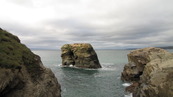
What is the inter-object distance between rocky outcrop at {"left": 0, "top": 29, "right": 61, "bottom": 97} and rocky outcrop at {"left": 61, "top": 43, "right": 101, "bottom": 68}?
66.0 m

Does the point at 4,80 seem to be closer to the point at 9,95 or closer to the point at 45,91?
the point at 9,95

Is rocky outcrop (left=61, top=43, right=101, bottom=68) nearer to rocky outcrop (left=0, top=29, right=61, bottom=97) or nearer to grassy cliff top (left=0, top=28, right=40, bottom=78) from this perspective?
rocky outcrop (left=0, top=29, right=61, bottom=97)

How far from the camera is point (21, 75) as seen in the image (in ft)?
57.8

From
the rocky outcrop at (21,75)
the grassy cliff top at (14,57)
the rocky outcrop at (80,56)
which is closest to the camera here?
the rocky outcrop at (21,75)

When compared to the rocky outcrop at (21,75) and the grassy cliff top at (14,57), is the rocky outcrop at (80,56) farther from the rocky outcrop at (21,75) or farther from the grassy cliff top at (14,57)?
the grassy cliff top at (14,57)

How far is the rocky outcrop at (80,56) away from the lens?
88125 mm

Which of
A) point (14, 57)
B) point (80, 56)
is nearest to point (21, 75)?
point (14, 57)

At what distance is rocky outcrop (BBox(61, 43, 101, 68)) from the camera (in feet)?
289

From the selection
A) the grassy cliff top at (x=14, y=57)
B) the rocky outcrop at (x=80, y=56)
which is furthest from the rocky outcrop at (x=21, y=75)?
the rocky outcrop at (x=80, y=56)

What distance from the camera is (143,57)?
42750mm

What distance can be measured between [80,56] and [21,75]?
72312 mm

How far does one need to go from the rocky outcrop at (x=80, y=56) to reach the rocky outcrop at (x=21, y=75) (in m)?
66.0

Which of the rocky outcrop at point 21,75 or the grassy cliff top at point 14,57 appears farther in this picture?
the grassy cliff top at point 14,57

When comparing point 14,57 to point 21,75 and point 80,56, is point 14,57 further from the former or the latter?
point 80,56
